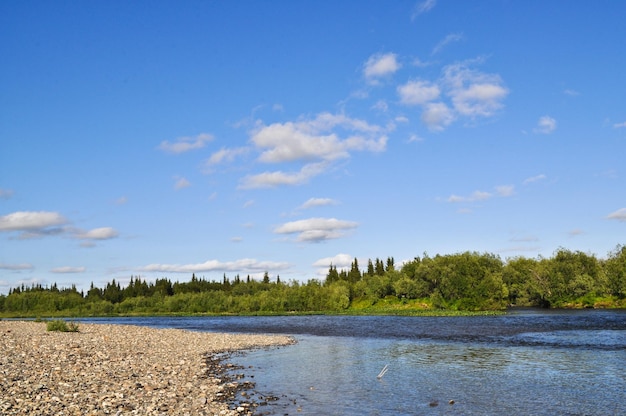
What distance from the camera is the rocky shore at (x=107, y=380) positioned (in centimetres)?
2019

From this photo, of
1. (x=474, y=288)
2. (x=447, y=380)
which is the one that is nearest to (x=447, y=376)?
(x=447, y=380)

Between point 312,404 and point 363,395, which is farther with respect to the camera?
point 363,395

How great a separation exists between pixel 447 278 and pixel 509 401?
405 feet

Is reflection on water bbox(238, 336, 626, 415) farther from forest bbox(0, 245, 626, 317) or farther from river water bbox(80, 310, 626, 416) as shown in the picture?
forest bbox(0, 245, 626, 317)

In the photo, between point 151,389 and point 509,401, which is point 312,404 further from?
point 509,401

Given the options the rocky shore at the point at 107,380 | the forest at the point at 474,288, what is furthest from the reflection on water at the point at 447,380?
the forest at the point at 474,288

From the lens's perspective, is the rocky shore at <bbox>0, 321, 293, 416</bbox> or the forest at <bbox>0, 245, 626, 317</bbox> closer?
the rocky shore at <bbox>0, 321, 293, 416</bbox>

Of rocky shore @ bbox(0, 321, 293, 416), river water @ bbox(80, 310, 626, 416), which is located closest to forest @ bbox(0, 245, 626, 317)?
river water @ bbox(80, 310, 626, 416)

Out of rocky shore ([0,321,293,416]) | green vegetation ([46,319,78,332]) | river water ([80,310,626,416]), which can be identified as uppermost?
green vegetation ([46,319,78,332])

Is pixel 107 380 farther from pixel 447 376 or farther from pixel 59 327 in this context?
pixel 59 327

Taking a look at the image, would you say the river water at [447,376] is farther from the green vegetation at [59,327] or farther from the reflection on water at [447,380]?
the green vegetation at [59,327]

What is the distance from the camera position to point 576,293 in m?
143

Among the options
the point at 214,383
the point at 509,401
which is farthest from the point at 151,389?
the point at 509,401

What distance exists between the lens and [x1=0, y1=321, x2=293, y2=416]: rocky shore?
2019cm
